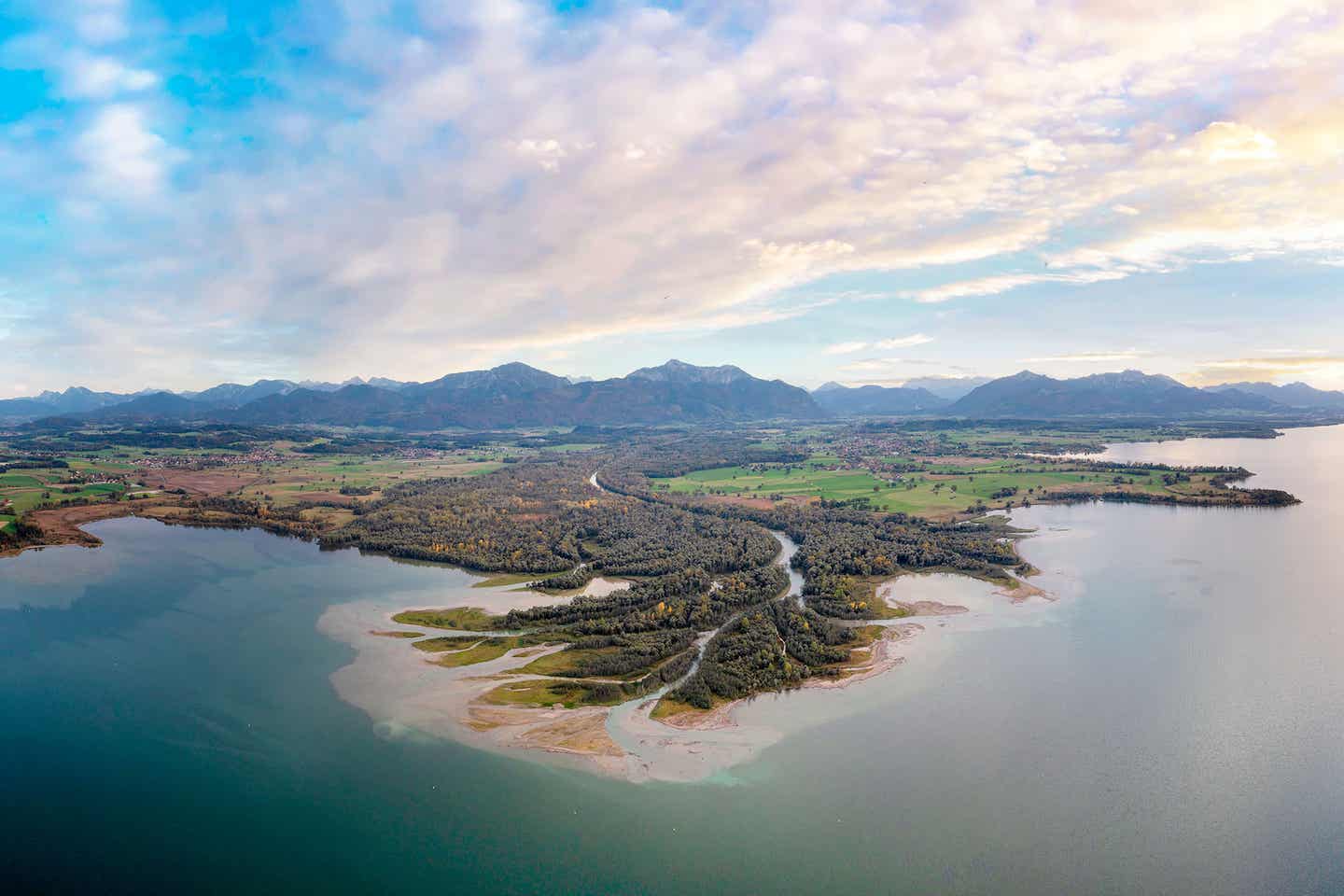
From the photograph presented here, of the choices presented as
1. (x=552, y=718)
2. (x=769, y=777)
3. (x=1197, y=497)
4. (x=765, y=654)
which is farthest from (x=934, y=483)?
(x=552, y=718)

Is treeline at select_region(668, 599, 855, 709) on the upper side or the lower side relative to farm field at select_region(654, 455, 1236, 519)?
Result: lower

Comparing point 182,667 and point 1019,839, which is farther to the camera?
point 182,667

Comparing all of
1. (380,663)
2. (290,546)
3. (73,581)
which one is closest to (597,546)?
(380,663)

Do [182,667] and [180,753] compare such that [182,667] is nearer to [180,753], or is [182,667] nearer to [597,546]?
[180,753]

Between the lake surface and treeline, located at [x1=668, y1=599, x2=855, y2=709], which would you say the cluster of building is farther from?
treeline, located at [x1=668, y1=599, x2=855, y2=709]

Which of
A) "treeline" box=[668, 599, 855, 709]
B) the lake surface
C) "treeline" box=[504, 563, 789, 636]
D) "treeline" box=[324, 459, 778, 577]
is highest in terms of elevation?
"treeline" box=[324, 459, 778, 577]

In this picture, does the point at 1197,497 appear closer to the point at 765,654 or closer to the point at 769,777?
the point at 765,654

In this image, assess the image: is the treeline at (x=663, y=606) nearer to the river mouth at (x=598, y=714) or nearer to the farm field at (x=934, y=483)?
the river mouth at (x=598, y=714)

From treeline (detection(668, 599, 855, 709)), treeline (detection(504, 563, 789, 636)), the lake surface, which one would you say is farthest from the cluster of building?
treeline (detection(668, 599, 855, 709))
